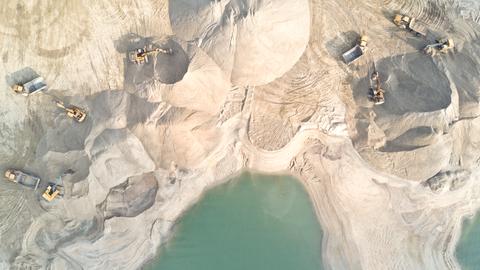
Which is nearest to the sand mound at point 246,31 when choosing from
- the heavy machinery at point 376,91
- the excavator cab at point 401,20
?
the heavy machinery at point 376,91

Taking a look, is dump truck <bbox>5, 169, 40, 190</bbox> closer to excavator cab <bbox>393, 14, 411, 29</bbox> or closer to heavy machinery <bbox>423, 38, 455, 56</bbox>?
excavator cab <bbox>393, 14, 411, 29</bbox>

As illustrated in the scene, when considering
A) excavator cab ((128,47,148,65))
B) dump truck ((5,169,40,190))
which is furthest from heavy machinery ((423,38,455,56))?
dump truck ((5,169,40,190))

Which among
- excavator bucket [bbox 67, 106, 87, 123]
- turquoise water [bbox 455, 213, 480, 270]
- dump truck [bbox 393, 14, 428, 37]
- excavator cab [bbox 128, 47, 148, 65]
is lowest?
turquoise water [bbox 455, 213, 480, 270]

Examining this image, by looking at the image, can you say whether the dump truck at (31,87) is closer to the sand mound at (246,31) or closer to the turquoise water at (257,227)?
the sand mound at (246,31)

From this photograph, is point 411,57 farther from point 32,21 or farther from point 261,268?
point 32,21

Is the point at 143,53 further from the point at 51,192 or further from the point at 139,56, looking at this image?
the point at 51,192

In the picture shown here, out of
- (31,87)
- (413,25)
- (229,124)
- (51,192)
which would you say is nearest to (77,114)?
(31,87)

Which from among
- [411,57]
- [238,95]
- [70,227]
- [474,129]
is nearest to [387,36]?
[411,57]

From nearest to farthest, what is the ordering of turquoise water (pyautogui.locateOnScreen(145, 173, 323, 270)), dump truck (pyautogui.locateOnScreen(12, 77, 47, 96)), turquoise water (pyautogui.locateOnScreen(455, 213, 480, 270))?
dump truck (pyautogui.locateOnScreen(12, 77, 47, 96)) → turquoise water (pyautogui.locateOnScreen(145, 173, 323, 270)) → turquoise water (pyautogui.locateOnScreen(455, 213, 480, 270))
